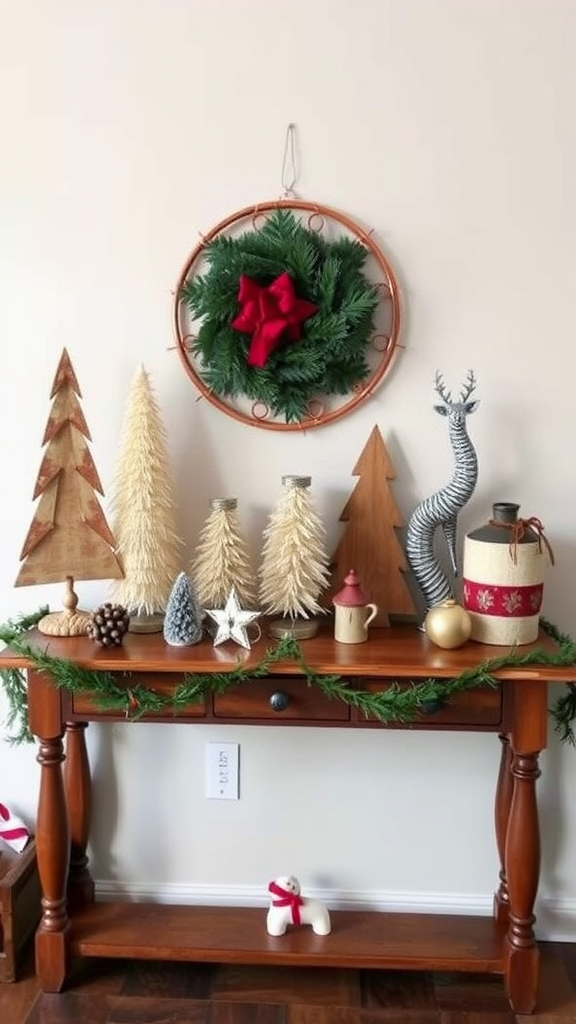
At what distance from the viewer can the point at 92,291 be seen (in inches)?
81.4

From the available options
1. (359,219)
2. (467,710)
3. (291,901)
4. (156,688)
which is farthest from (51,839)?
(359,219)

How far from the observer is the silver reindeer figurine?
1.91m

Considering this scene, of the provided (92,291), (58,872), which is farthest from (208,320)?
(58,872)

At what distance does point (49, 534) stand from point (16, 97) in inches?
37.0

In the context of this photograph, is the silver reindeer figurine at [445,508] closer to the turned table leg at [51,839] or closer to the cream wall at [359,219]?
the cream wall at [359,219]

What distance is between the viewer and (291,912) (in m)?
2.02

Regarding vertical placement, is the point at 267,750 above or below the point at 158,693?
below

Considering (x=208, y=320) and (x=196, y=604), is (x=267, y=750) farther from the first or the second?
(x=208, y=320)

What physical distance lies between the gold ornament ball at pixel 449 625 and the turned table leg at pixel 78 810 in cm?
84

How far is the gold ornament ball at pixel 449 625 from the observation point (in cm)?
182

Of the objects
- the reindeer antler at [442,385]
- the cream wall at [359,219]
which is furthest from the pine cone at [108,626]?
the reindeer antler at [442,385]

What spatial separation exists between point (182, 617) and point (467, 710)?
22.7 inches

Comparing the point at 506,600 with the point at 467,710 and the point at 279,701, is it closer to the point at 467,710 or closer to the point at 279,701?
the point at 467,710

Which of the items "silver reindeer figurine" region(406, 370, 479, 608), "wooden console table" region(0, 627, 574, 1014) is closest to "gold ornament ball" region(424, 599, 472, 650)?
"wooden console table" region(0, 627, 574, 1014)
